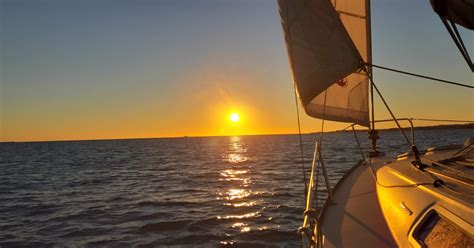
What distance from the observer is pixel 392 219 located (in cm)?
453

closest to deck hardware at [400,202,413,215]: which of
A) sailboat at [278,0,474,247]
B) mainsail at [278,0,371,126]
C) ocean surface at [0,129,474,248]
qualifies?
sailboat at [278,0,474,247]

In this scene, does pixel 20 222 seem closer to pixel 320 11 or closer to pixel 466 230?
pixel 320 11

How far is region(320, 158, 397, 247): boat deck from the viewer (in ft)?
14.4

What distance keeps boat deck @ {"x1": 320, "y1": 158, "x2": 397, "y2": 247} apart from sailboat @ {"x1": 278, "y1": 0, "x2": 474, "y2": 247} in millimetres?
11

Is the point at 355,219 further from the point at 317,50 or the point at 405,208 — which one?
the point at 317,50

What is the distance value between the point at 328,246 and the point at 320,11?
123 inches

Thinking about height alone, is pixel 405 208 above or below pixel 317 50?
below

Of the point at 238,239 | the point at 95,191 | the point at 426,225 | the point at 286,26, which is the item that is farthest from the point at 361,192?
the point at 95,191

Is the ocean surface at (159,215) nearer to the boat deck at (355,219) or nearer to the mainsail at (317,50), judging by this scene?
the boat deck at (355,219)

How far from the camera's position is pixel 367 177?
Result: 731cm

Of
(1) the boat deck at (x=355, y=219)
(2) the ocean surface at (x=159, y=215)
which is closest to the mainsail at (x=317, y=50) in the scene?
(1) the boat deck at (x=355, y=219)

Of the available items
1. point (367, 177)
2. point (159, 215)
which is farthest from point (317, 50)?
point (159, 215)

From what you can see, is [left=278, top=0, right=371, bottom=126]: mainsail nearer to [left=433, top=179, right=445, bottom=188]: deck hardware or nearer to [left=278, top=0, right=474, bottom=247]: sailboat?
[left=278, top=0, right=474, bottom=247]: sailboat

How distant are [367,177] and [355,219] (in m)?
2.41
